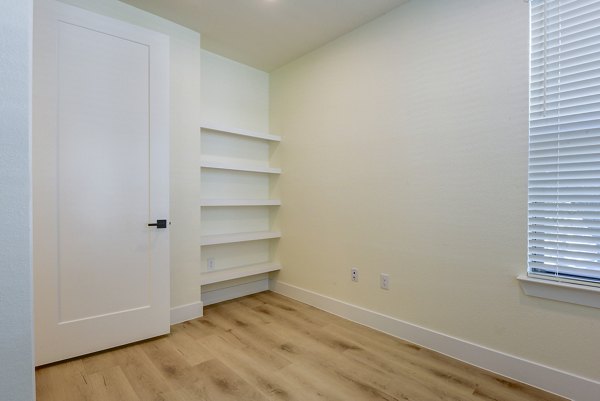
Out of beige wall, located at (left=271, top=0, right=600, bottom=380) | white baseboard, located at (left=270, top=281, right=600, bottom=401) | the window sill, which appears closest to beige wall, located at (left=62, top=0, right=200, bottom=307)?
beige wall, located at (left=271, top=0, right=600, bottom=380)

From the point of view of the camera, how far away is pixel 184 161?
259 cm

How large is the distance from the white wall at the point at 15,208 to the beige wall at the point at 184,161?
1.63 m

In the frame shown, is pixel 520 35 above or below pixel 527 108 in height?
above

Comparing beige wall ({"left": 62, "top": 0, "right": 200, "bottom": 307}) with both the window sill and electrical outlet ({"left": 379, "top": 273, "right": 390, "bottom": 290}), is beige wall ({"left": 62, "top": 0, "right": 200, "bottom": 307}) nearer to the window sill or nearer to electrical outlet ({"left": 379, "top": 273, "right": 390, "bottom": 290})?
electrical outlet ({"left": 379, "top": 273, "right": 390, "bottom": 290})

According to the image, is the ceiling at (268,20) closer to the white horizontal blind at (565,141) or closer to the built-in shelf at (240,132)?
the built-in shelf at (240,132)

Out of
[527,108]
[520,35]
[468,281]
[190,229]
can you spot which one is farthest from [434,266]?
[190,229]

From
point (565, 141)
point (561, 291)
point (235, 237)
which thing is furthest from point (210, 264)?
point (565, 141)

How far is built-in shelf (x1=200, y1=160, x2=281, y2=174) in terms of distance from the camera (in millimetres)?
2785

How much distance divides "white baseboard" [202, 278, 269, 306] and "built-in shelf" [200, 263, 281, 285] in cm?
22

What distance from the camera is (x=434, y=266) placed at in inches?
82.2

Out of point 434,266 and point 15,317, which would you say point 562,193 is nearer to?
point 434,266

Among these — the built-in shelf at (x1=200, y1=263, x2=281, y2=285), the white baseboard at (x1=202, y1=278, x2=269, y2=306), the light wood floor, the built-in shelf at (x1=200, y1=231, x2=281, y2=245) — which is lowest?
the light wood floor

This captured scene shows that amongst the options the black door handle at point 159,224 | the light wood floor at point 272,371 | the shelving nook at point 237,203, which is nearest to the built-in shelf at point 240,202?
the shelving nook at point 237,203

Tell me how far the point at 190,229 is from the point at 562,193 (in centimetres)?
265
